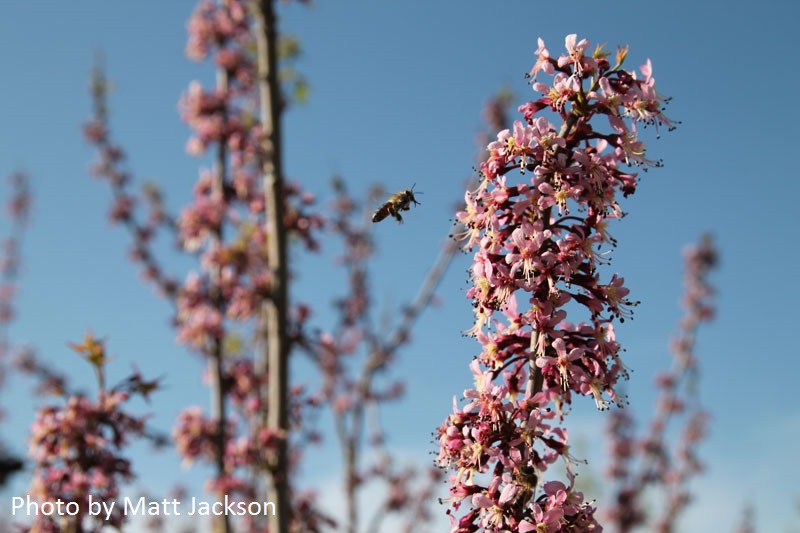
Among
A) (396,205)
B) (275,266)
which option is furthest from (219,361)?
(396,205)

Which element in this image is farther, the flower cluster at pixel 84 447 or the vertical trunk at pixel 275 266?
the vertical trunk at pixel 275 266

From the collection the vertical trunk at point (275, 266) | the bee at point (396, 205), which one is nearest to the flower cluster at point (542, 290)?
the bee at point (396, 205)

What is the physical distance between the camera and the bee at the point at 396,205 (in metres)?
5.06

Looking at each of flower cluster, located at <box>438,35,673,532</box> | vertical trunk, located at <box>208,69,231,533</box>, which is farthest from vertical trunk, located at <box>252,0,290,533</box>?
flower cluster, located at <box>438,35,673,532</box>

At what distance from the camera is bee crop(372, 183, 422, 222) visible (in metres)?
5.06

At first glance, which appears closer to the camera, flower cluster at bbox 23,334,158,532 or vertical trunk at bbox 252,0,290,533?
flower cluster at bbox 23,334,158,532

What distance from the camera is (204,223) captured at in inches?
364

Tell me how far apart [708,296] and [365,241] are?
6.32 meters

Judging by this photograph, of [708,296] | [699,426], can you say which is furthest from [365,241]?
[699,426]

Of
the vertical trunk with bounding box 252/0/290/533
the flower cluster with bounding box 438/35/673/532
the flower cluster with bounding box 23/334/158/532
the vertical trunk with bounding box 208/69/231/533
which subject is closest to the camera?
the flower cluster with bounding box 438/35/673/532

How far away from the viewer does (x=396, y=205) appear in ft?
16.6

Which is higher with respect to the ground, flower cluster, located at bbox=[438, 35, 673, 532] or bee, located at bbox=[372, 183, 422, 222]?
bee, located at bbox=[372, 183, 422, 222]

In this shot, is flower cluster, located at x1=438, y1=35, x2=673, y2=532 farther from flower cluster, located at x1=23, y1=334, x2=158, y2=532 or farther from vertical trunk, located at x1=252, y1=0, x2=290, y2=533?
vertical trunk, located at x1=252, y1=0, x2=290, y2=533

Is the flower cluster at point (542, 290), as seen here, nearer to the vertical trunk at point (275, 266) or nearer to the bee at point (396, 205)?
the bee at point (396, 205)
